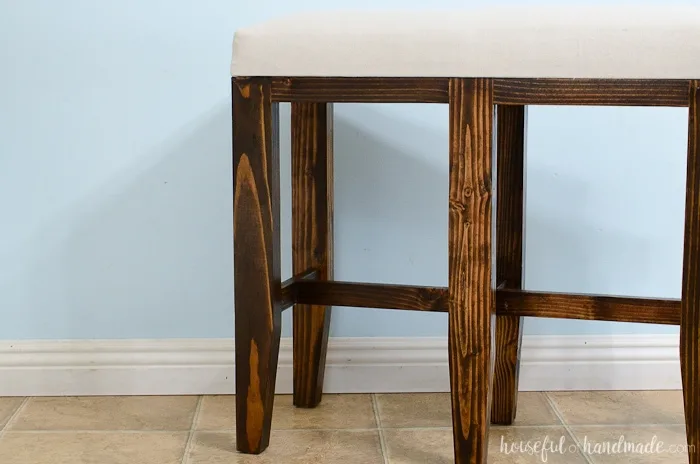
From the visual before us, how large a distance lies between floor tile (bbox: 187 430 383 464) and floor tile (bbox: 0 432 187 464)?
0.13 ft

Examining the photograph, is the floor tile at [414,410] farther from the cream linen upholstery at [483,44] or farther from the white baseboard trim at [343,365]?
the cream linen upholstery at [483,44]

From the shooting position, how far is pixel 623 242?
1.53m

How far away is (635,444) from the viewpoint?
1275 mm

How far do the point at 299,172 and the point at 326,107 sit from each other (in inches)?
4.2

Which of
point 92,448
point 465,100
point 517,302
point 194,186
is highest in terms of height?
point 465,100

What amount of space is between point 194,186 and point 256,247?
38 cm

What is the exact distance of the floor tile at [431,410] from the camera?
138 centimetres

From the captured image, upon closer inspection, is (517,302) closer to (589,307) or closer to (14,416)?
(589,307)

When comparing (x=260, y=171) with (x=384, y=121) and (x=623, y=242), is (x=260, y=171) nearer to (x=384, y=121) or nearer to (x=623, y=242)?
(x=384, y=121)

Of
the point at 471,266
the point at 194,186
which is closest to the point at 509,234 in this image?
the point at 471,266

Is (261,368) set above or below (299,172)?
below

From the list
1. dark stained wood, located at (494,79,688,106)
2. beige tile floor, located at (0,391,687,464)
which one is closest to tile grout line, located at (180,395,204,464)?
beige tile floor, located at (0,391,687,464)

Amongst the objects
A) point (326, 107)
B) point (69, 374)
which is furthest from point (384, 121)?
point (69, 374)

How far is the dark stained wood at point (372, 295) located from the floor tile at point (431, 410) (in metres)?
0.22
